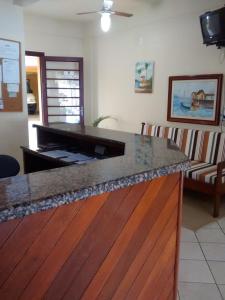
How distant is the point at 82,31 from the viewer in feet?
19.6

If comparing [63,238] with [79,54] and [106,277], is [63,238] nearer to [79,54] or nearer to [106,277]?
[106,277]

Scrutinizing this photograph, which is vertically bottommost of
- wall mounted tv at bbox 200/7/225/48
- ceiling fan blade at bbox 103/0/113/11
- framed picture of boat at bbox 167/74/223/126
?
framed picture of boat at bbox 167/74/223/126

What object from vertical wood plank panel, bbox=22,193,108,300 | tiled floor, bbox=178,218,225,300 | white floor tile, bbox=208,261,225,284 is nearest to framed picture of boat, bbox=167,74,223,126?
tiled floor, bbox=178,218,225,300

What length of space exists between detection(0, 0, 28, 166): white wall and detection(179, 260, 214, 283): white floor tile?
2.57m

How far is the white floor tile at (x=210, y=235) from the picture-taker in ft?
9.33

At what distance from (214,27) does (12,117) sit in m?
2.75

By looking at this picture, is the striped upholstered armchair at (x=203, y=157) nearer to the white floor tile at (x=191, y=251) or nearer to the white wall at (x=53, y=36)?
the white floor tile at (x=191, y=251)

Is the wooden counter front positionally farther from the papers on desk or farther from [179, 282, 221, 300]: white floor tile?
the papers on desk

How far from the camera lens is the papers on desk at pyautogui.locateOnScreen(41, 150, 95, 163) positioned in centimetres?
234

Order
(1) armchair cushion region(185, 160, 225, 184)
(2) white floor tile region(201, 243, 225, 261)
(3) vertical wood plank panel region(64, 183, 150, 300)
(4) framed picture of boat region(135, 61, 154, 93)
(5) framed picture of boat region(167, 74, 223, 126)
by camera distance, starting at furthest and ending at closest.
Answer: (4) framed picture of boat region(135, 61, 154, 93)
(5) framed picture of boat region(167, 74, 223, 126)
(1) armchair cushion region(185, 160, 225, 184)
(2) white floor tile region(201, 243, 225, 261)
(3) vertical wood plank panel region(64, 183, 150, 300)

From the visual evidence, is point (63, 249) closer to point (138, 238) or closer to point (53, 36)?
point (138, 238)

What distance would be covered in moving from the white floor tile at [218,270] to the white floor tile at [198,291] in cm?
10

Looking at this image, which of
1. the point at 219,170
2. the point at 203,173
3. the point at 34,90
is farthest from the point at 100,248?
the point at 34,90

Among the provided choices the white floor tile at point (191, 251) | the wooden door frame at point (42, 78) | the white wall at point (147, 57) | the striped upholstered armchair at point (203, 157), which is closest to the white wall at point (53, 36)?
the wooden door frame at point (42, 78)
